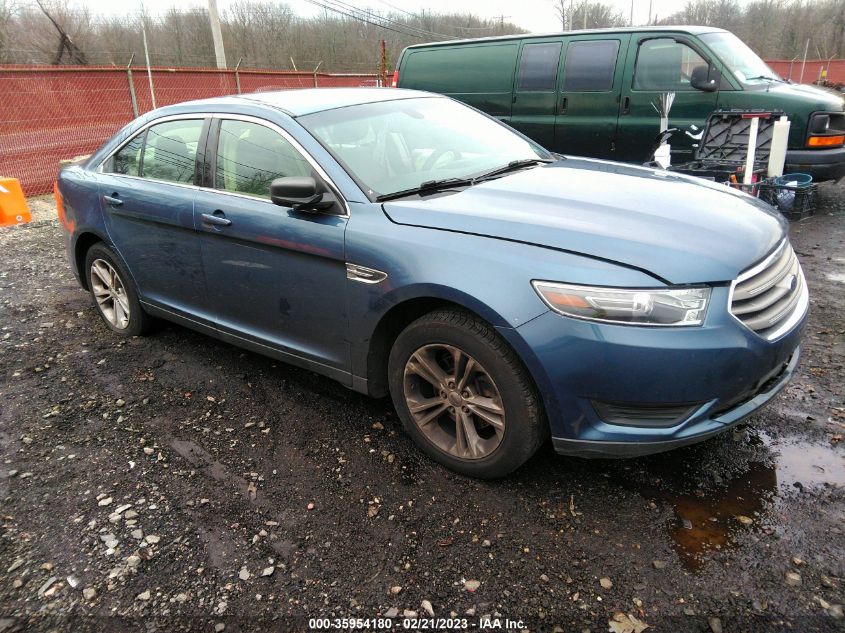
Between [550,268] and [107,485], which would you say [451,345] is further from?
[107,485]

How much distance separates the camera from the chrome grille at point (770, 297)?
2357 mm

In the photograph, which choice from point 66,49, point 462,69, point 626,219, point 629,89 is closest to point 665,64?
point 629,89

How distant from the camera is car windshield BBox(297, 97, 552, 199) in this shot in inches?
123

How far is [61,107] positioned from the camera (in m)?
10.6

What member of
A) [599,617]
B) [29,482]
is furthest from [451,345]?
[29,482]

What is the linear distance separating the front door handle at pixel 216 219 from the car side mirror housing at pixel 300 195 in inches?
20.2

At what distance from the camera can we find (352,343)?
3.00 metres

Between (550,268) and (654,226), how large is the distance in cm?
52

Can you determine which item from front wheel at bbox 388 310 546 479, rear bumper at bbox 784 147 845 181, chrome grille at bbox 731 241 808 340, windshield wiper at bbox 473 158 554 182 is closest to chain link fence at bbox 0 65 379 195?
windshield wiper at bbox 473 158 554 182

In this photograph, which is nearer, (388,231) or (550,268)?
(550,268)

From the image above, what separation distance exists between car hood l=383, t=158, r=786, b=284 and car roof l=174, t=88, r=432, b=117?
3.12ft

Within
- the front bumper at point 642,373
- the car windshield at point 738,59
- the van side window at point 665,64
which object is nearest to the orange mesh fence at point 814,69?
the car windshield at point 738,59

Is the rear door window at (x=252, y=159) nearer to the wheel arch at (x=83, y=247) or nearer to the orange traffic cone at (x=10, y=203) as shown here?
the wheel arch at (x=83, y=247)

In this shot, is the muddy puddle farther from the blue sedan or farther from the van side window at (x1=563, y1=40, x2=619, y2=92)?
the van side window at (x1=563, y1=40, x2=619, y2=92)
